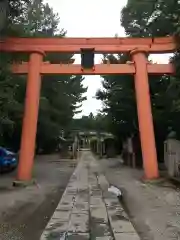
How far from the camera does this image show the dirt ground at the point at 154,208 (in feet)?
23.4

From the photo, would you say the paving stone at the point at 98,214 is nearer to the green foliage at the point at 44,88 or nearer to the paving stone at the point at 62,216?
the paving stone at the point at 62,216

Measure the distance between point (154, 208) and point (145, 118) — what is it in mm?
7275

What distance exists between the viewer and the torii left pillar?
1592cm

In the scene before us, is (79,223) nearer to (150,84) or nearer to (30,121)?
(30,121)

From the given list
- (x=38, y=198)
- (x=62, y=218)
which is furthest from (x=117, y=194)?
(x=62, y=218)

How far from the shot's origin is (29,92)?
650 inches

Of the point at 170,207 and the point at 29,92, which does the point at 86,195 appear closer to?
the point at 170,207

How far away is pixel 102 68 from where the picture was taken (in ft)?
55.8

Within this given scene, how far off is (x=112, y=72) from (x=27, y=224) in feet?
33.8

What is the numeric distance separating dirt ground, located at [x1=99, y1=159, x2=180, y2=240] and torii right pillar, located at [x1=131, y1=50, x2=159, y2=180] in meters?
0.99

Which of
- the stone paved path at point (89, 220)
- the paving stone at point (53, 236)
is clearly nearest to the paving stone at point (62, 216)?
the stone paved path at point (89, 220)

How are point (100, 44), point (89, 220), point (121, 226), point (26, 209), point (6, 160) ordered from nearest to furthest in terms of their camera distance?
point (121, 226) < point (89, 220) < point (26, 209) < point (100, 44) < point (6, 160)

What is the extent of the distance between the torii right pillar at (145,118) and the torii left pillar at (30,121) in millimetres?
4208

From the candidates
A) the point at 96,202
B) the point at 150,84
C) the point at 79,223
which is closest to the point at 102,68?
the point at 150,84
